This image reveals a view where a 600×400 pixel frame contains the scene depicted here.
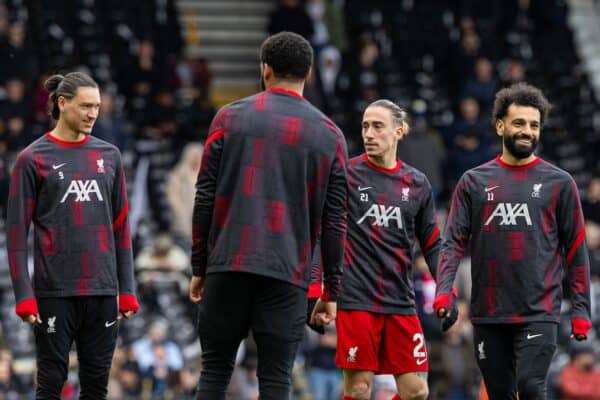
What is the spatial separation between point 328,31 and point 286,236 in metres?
15.4

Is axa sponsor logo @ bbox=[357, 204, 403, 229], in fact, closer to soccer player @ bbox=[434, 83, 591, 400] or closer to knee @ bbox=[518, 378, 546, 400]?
soccer player @ bbox=[434, 83, 591, 400]

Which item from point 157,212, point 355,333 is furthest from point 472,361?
point 355,333

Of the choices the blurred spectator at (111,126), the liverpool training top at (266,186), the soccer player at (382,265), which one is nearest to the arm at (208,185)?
the liverpool training top at (266,186)

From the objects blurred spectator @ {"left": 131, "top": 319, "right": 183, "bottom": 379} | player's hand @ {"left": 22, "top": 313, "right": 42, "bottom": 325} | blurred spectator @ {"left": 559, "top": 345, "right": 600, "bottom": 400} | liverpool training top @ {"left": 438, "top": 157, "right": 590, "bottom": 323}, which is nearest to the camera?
player's hand @ {"left": 22, "top": 313, "right": 42, "bottom": 325}

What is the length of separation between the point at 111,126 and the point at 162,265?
5.87ft

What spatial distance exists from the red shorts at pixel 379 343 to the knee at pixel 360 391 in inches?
4.1

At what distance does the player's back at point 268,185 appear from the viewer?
9.12 metres

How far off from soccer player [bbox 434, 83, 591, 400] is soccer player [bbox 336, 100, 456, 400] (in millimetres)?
565

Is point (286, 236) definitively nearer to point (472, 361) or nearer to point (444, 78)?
point (472, 361)

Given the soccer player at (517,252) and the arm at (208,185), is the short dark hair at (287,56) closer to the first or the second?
the arm at (208,185)

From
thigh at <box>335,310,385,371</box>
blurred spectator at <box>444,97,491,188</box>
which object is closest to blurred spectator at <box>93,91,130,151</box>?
blurred spectator at <box>444,97,491,188</box>

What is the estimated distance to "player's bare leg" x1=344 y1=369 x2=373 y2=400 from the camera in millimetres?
11422

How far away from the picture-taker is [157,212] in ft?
66.7

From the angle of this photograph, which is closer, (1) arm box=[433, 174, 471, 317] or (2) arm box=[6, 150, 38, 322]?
(2) arm box=[6, 150, 38, 322]
